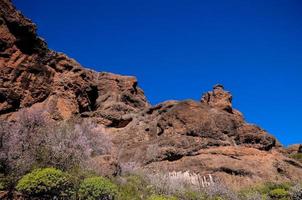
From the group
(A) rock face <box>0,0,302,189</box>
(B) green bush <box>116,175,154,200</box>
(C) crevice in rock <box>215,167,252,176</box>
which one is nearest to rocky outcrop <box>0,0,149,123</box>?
(A) rock face <box>0,0,302,189</box>

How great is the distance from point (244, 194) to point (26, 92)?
17.5m

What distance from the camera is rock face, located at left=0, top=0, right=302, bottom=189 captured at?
26.6m

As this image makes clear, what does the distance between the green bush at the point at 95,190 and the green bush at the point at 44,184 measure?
1.87 feet

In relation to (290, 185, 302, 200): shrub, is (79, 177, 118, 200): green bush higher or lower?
lower

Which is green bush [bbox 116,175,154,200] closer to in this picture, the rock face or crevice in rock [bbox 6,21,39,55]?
the rock face

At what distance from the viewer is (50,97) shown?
3059cm

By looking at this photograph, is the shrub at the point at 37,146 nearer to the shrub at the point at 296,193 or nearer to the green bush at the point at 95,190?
the green bush at the point at 95,190

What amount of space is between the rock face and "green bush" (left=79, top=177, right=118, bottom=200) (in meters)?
8.77

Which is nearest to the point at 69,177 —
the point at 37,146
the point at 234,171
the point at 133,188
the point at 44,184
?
the point at 44,184

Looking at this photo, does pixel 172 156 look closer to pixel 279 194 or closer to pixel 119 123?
pixel 119 123

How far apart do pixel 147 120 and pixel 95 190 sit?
740 inches

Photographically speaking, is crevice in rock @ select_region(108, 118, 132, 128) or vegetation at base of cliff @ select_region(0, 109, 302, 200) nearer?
vegetation at base of cliff @ select_region(0, 109, 302, 200)

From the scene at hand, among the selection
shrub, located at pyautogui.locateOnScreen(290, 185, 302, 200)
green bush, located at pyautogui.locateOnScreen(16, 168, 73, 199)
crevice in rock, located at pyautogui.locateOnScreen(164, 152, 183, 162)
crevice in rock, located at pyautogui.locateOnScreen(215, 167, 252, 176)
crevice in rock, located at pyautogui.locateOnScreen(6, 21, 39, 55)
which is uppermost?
crevice in rock, located at pyautogui.locateOnScreen(6, 21, 39, 55)

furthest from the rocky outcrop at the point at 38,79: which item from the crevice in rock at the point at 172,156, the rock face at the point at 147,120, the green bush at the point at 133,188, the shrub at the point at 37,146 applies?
the green bush at the point at 133,188
